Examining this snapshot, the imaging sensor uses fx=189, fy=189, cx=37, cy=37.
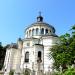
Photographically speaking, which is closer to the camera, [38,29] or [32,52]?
[32,52]

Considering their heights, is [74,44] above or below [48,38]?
below

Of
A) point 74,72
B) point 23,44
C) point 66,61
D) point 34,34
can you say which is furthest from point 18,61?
point 74,72

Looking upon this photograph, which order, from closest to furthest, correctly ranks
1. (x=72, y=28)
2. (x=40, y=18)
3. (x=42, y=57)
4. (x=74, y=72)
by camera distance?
(x=74, y=72)
(x=72, y=28)
(x=42, y=57)
(x=40, y=18)

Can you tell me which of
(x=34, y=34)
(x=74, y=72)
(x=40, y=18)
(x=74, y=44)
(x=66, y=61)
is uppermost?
(x=40, y=18)

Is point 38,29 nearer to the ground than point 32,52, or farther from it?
farther from it

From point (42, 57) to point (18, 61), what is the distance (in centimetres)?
639

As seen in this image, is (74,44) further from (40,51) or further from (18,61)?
(18,61)

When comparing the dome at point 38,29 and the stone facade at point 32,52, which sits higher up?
the dome at point 38,29

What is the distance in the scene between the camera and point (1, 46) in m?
53.9

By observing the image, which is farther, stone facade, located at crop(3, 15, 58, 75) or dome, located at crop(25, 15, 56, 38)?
dome, located at crop(25, 15, 56, 38)

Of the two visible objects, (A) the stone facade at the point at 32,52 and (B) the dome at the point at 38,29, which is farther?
(B) the dome at the point at 38,29

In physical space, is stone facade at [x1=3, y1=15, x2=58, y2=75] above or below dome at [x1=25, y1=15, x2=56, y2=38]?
below

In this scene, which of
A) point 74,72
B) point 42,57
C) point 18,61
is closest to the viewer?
point 74,72

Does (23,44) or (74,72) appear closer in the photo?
(74,72)
